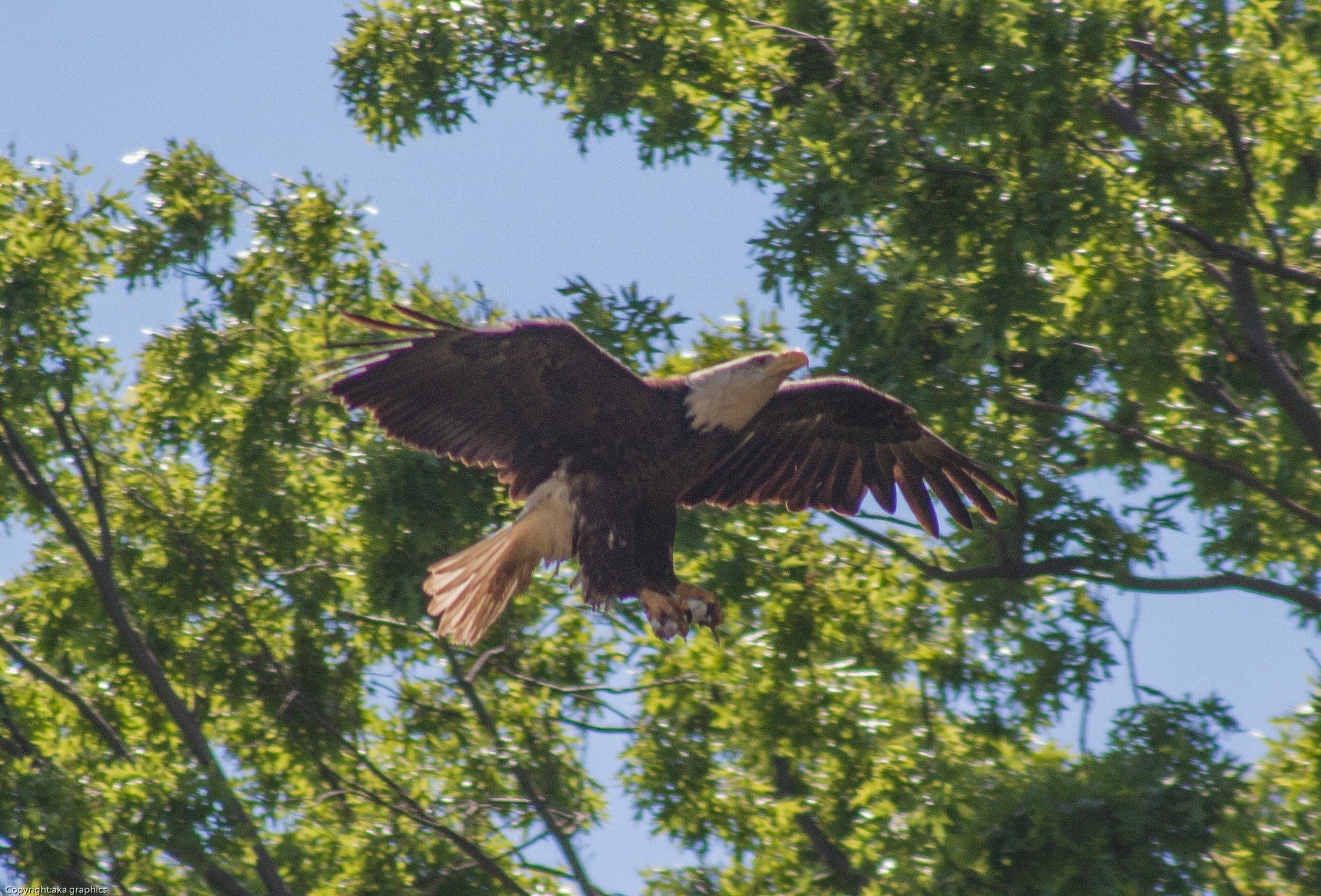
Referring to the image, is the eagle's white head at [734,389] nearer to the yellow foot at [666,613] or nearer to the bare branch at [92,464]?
the yellow foot at [666,613]

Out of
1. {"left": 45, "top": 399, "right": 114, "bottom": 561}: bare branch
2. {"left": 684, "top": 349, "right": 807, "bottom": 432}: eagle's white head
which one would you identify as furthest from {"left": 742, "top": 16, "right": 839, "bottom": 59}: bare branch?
{"left": 45, "top": 399, "right": 114, "bottom": 561}: bare branch

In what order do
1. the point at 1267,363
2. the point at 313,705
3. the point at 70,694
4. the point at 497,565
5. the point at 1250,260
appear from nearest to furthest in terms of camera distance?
the point at 497,565
the point at 1250,260
the point at 1267,363
the point at 70,694
the point at 313,705

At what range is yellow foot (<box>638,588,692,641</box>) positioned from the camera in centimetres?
578

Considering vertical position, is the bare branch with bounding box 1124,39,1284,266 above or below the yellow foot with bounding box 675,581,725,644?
above

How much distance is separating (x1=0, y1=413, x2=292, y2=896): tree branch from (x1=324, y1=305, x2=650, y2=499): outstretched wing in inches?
80.6

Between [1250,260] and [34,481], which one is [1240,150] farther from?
[34,481]

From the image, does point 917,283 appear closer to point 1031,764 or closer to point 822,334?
point 822,334

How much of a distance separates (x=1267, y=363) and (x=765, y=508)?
263 centimetres

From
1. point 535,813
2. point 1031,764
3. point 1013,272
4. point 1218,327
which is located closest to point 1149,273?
point 1013,272

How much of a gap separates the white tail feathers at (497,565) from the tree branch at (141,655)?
4.79 ft

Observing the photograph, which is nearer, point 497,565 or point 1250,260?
point 497,565

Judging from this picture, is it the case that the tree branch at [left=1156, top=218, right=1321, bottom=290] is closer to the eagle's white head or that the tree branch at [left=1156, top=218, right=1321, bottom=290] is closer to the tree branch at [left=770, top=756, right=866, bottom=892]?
the eagle's white head

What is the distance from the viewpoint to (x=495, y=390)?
5.75 meters

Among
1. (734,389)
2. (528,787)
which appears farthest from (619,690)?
(734,389)
